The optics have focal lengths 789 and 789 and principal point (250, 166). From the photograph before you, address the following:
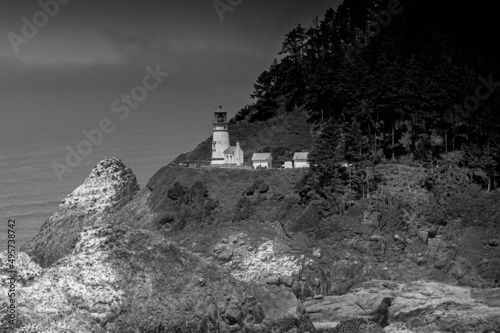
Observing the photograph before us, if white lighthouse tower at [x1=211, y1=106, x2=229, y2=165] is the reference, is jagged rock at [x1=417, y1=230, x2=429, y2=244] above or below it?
below

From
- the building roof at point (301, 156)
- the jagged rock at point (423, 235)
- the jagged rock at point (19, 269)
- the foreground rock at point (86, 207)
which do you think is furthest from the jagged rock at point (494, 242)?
the foreground rock at point (86, 207)

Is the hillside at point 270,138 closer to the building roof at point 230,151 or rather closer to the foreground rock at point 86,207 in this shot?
the building roof at point 230,151

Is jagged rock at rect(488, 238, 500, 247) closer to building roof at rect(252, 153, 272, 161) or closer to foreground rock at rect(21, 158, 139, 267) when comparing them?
building roof at rect(252, 153, 272, 161)

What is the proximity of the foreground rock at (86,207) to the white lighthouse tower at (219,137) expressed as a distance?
11.7 meters

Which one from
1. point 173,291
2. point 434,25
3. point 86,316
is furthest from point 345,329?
point 434,25

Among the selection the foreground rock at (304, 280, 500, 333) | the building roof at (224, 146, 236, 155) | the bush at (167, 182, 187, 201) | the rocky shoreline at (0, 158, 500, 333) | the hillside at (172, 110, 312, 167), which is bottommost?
the foreground rock at (304, 280, 500, 333)

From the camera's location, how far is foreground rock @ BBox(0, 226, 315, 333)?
47.3 m

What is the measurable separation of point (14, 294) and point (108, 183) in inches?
2034

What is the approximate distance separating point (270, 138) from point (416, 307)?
49064 mm

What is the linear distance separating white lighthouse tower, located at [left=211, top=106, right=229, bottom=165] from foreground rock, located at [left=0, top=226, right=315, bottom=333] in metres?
39.9

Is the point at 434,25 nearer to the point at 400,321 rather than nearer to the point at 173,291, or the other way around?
the point at 400,321

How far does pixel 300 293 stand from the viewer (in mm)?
69062

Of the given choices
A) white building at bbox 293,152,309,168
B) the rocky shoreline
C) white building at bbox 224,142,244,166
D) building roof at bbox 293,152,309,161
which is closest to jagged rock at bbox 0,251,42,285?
the rocky shoreline

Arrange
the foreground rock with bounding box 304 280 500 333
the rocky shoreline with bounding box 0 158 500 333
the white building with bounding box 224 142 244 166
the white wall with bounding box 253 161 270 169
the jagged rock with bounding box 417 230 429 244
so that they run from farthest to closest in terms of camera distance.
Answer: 1. the white building with bounding box 224 142 244 166
2. the white wall with bounding box 253 161 270 169
3. the jagged rock with bounding box 417 230 429 244
4. the foreground rock with bounding box 304 280 500 333
5. the rocky shoreline with bounding box 0 158 500 333
